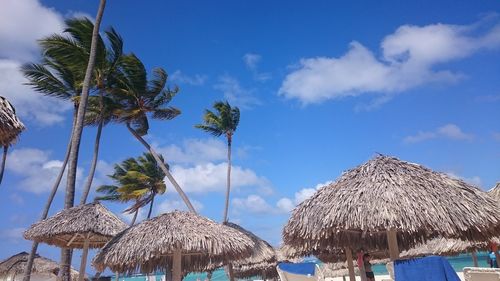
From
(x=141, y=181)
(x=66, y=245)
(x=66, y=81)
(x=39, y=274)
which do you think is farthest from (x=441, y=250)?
(x=141, y=181)

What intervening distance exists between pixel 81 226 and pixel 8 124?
271cm

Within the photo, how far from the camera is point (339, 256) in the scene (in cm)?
1128

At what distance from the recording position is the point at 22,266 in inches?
665

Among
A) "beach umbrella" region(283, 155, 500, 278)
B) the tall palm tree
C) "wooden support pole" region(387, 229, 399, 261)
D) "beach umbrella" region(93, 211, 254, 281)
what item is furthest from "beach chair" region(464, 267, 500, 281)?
the tall palm tree

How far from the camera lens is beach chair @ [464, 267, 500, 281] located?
15.9 feet

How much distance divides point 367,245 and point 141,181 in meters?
21.0

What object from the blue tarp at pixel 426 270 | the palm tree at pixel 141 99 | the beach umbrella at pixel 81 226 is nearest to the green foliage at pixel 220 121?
the palm tree at pixel 141 99

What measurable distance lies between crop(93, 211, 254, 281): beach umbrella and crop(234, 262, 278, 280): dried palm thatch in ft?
29.0

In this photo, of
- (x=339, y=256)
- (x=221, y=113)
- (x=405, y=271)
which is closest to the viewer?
(x=405, y=271)

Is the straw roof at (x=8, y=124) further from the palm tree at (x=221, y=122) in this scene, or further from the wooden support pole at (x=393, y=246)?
the palm tree at (x=221, y=122)

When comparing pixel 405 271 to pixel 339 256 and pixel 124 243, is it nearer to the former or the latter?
pixel 124 243

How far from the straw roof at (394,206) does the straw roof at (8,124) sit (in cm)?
497

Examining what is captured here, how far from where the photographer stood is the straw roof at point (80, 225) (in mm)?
8492

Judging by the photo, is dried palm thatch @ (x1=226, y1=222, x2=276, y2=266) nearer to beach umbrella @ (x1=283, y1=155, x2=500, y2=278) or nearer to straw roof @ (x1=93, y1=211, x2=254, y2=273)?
straw roof @ (x1=93, y1=211, x2=254, y2=273)
